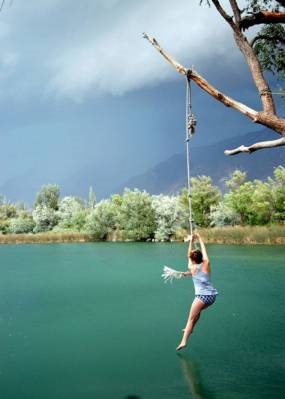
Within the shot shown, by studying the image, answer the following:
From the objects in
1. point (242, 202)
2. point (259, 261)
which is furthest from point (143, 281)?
point (242, 202)

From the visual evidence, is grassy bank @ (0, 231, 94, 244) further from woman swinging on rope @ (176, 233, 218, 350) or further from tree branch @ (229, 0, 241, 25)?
tree branch @ (229, 0, 241, 25)

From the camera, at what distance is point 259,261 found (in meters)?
26.9

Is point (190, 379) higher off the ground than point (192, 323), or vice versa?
point (192, 323)

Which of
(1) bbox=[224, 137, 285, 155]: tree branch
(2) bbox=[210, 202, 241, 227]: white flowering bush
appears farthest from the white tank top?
(2) bbox=[210, 202, 241, 227]: white flowering bush

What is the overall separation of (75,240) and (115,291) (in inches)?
1438

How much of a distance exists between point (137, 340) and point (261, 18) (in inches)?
254

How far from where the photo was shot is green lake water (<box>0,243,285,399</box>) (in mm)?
7676

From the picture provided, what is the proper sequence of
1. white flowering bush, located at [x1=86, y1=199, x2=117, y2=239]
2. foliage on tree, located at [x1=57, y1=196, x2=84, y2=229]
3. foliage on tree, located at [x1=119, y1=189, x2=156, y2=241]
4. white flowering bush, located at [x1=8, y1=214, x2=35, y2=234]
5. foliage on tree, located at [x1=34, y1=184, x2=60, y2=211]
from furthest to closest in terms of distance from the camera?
1. foliage on tree, located at [x1=34, y1=184, x2=60, y2=211]
2. white flowering bush, located at [x1=8, y1=214, x2=35, y2=234]
3. foliage on tree, located at [x1=57, y1=196, x2=84, y2=229]
4. white flowering bush, located at [x1=86, y1=199, x2=117, y2=239]
5. foliage on tree, located at [x1=119, y1=189, x2=156, y2=241]

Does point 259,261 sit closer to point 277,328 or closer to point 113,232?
point 277,328

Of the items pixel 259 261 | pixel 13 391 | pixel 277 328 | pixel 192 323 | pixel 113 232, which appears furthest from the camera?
pixel 113 232

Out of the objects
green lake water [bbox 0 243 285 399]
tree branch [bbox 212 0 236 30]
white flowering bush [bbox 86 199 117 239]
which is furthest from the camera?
white flowering bush [bbox 86 199 117 239]

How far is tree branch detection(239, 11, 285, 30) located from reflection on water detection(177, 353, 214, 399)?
505 centimetres

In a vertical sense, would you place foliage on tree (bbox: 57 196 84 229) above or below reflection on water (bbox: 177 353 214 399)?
above

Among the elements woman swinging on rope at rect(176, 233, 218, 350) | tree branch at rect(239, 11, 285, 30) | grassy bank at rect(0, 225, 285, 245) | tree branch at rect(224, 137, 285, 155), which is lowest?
woman swinging on rope at rect(176, 233, 218, 350)
